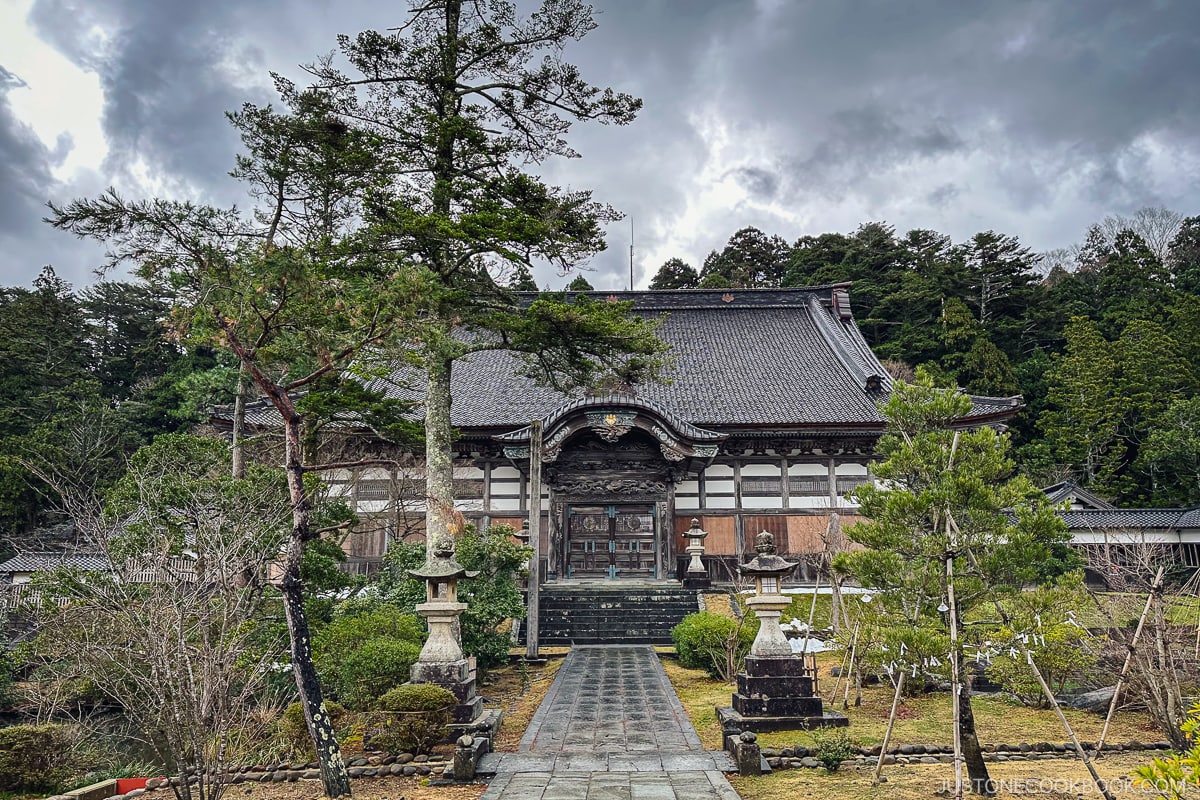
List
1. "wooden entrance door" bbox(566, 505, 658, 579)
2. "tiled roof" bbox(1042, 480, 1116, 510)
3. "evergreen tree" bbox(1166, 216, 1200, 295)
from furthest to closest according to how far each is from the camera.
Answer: "evergreen tree" bbox(1166, 216, 1200, 295)
"tiled roof" bbox(1042, 480, 1116, 510)
"wooden entrance door" bbox(566, 505, 658, 579)

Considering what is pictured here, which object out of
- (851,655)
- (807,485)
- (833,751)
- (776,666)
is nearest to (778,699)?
(776,666)

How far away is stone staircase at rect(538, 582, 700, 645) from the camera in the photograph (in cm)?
1473

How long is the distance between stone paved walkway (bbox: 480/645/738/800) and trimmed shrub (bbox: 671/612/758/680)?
3.63ft

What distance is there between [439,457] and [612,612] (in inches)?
244

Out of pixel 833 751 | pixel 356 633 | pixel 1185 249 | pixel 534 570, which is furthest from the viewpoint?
pixel 1185 249

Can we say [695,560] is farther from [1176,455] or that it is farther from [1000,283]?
[1000,283]

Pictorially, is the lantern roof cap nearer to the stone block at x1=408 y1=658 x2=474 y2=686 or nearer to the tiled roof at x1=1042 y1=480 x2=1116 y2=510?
the stone block at x1=408 y1=658 x2=474 y2=686

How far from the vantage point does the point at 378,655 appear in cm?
893

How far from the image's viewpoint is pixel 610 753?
7.22 metres

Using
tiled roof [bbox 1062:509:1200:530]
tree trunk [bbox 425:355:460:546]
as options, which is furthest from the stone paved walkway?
tiled roof [bbox 1062:509:1200:530]

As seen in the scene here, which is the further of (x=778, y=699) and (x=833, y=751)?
(x=778, y=699)

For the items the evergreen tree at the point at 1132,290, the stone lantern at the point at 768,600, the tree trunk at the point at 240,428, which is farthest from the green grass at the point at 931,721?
the evergreen tree at the point at 1132,290

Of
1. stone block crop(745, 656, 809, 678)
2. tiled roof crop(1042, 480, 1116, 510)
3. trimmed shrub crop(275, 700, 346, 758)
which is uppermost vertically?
tiled roof crop(1042, 480, 1116, 510)

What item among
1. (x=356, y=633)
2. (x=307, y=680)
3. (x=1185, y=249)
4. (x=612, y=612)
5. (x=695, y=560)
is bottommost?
(x=612, y=612)
